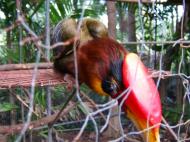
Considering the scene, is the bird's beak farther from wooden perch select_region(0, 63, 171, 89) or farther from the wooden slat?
the wooden slat

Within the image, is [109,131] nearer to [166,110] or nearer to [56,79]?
[166,110]

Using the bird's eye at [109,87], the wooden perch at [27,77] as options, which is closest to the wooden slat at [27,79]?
the wooden perch at [27,77]

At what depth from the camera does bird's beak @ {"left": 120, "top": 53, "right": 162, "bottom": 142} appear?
683mm

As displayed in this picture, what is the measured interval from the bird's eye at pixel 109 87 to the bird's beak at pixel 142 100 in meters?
0.04

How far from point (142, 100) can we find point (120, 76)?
118mm

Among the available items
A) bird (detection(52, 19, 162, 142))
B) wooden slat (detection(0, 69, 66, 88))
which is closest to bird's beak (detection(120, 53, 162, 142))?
bird (detection(52, 19, 162, 142))

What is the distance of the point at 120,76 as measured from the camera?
2.66 feet

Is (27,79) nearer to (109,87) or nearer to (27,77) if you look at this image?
(27,77)

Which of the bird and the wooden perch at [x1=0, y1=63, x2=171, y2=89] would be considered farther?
the wooden perch at [x1=0, y1=63, x2=171, y2=89]

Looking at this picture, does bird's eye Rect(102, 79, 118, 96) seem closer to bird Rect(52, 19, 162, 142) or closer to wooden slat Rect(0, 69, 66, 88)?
bird Rect(52, 19, 162, 142)

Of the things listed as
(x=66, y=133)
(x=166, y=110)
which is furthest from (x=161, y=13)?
(x=66, y=133)

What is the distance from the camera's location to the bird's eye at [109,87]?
0.83 metres

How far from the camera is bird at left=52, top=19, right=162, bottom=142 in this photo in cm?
70

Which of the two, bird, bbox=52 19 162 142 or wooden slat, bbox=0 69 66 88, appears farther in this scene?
wooden slat, bbox=0 69 66 88
